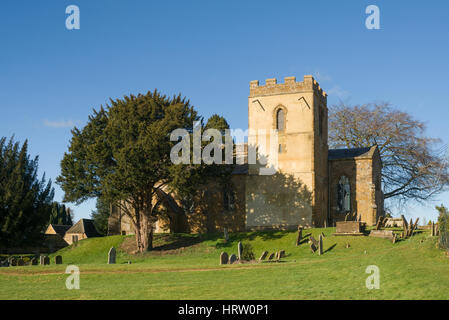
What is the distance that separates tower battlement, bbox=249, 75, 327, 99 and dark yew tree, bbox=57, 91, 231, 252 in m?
7.50

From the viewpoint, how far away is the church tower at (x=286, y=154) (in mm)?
40594

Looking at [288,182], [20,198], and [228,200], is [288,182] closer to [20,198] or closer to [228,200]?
[228,200]

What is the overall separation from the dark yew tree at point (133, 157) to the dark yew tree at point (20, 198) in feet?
25.2

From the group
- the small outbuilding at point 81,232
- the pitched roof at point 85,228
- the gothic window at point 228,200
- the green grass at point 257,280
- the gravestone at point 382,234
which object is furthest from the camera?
the pitched roof at point 85,228

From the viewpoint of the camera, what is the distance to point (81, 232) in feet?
206

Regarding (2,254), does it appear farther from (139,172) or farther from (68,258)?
(139,172)

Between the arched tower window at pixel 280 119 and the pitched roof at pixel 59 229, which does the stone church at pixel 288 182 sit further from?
the pitched roof at pixel 59 229

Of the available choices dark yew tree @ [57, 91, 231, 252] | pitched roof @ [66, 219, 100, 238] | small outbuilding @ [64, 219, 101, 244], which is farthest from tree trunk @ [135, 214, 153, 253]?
pitched roof @ [66, 219, 100, 238]

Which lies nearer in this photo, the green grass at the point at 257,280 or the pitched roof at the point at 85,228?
the green grass at the point at 257,280

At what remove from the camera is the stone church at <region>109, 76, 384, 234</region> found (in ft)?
134

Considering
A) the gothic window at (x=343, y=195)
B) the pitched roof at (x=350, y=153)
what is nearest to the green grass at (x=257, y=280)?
the gothic window at (x=343, y=195)

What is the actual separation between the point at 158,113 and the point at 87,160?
6743 millimetres

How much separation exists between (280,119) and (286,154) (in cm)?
320

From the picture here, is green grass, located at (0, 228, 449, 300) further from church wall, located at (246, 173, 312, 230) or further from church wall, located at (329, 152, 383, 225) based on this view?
church wall, located at (329, 152, 383, 225)
